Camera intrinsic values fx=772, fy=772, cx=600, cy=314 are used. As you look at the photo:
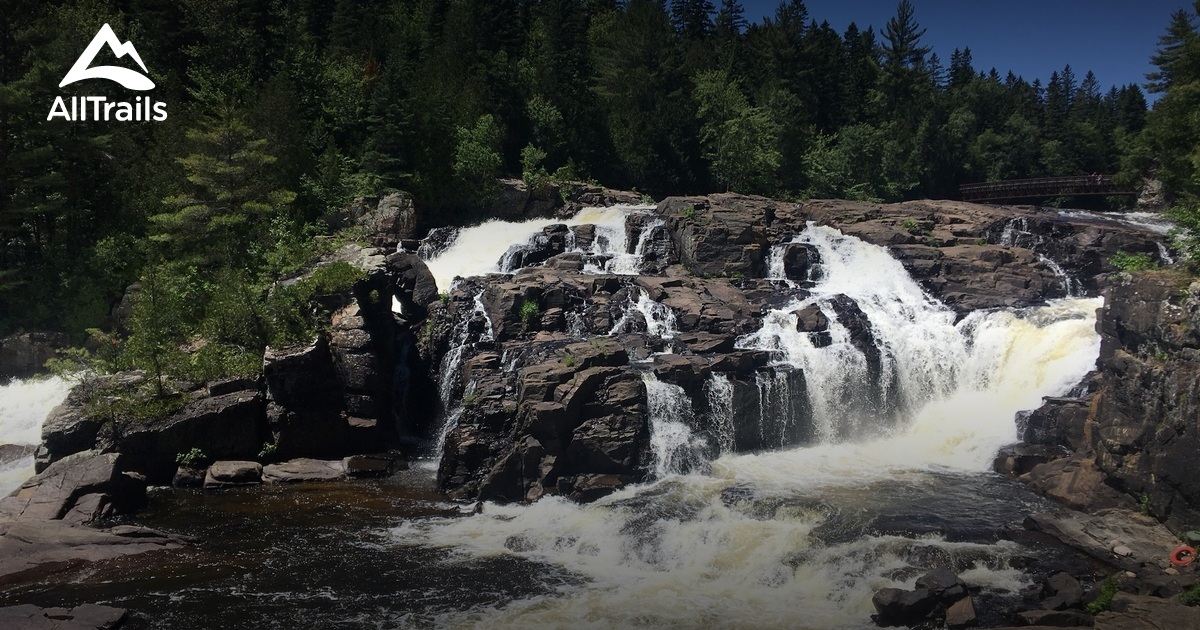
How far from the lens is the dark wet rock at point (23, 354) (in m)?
28.4

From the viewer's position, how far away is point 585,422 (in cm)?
2119

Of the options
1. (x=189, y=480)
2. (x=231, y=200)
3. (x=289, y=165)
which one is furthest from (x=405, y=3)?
(x=189, y=480)

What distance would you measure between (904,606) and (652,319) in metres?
14.2

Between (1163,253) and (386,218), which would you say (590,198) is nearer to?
(386,218)

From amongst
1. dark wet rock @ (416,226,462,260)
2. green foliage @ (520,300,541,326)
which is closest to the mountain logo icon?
dark wet rock @ (416,226,462,260)

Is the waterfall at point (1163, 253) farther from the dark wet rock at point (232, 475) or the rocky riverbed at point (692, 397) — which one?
the dark wet rock at point (232, 475)

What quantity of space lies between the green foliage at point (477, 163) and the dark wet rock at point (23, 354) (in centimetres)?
1812

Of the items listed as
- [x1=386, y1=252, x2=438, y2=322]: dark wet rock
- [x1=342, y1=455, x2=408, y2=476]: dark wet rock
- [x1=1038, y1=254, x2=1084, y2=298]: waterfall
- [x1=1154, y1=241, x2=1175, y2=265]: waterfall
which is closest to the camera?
[x1=342, y1=455, x2=408, y2=476]: dark wet rock

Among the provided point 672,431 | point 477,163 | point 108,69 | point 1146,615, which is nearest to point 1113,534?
point 1146,615

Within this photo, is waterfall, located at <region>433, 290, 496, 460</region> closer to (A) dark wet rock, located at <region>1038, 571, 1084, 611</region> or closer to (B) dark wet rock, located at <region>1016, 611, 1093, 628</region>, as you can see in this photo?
(B) dark wet rock, located at <region>1016, 611, 1093, 628</region>

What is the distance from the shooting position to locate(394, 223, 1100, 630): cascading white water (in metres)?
14.6

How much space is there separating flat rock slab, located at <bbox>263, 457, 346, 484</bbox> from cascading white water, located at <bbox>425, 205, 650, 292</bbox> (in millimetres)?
9465

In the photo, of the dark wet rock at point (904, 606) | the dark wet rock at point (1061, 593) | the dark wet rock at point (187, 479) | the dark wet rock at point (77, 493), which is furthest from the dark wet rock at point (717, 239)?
the dark wet rock at point (77, 493)

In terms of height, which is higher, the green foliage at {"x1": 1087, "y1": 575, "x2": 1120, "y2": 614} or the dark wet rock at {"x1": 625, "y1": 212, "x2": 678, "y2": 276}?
the dark wet rock at {"x1": 625, "y1": 212, "x2": 678, "y2": 276}
